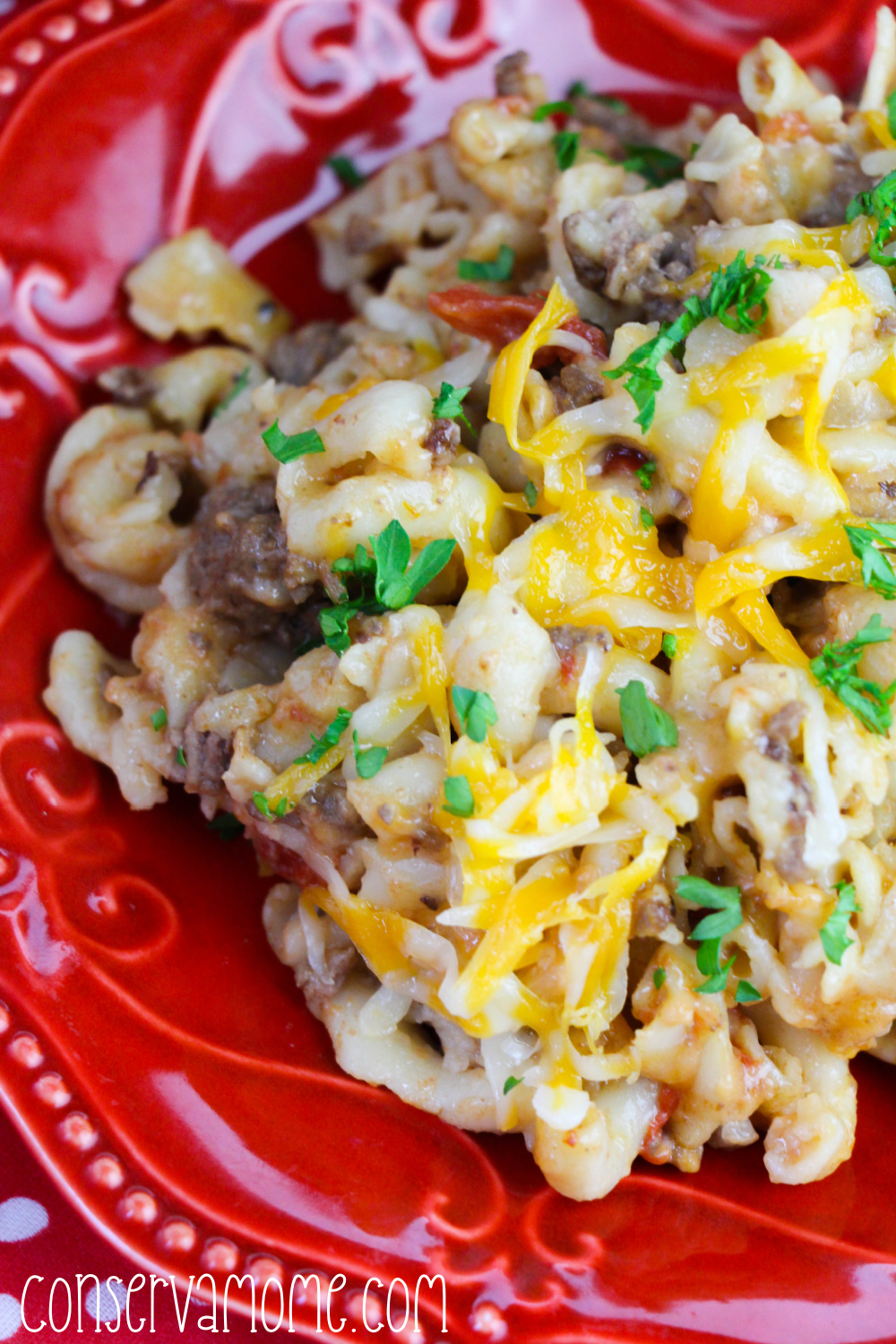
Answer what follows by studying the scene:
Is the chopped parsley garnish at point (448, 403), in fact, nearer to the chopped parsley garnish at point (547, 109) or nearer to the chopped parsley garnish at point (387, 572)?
the chopped parsley garnish at point (387, 572)

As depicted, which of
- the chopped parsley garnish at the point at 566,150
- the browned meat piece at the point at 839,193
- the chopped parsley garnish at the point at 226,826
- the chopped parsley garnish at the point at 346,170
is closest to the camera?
the browned meat piece at the point at 839,193

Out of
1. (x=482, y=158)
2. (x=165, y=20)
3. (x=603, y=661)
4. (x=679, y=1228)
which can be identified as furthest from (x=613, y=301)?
(x=679, y=1228)

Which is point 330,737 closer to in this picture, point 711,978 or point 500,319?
point 711,978

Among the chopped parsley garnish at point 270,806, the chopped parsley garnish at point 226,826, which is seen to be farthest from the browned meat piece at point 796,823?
the chopped parsley garnish at point 226,826

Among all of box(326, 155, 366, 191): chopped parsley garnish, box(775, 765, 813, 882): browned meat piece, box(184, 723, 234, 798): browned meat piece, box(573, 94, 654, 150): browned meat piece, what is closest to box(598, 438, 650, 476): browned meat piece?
box(775, 765, 813, 882): browned meat piece

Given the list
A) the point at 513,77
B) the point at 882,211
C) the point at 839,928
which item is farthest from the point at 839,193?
the point at 839,928
